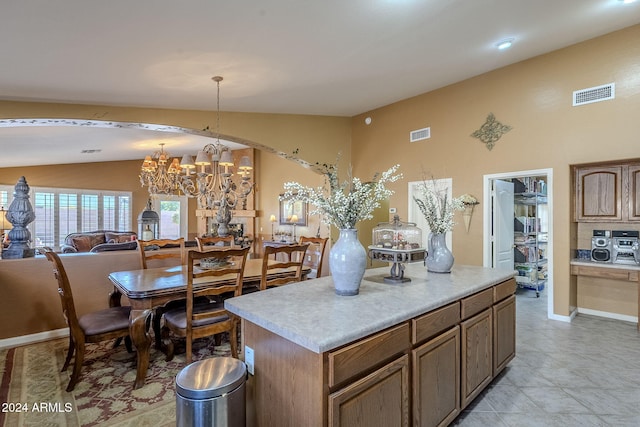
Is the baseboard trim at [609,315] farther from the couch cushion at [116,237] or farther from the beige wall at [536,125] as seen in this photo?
the couch cushion at [116,237]

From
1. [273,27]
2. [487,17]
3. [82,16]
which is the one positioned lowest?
[82,16]

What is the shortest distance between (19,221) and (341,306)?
12.5 feet

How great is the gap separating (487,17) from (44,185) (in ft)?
33.4

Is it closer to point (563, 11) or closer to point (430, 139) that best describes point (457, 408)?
point (563, 11)

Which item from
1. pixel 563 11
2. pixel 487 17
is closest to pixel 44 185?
pixel 487 17

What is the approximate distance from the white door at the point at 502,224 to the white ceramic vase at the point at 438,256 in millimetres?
3008

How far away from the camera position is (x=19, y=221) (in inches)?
139

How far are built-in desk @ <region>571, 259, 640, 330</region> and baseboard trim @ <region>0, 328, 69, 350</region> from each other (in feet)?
21.2

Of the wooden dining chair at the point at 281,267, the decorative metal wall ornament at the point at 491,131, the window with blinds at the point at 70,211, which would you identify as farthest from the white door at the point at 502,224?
the window with blinds at the point at 70,211

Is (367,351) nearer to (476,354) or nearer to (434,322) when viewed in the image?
(434,322)

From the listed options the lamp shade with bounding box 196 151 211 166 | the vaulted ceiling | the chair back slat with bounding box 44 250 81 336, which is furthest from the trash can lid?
the lamp shade with bounding box 196 151 211 166

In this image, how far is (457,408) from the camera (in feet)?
6.75

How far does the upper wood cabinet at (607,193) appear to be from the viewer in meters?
4.12

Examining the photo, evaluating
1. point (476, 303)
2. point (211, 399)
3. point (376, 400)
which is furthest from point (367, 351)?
point (476, 303)
